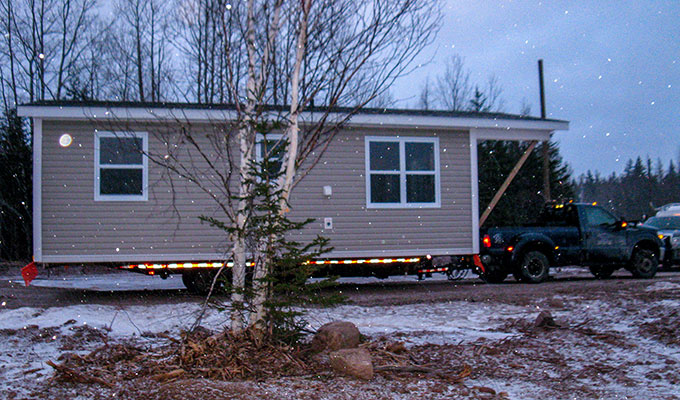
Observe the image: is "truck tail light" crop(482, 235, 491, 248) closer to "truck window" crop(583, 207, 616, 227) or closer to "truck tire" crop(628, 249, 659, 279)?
"truck window" crop(583, 207, 616, 227)

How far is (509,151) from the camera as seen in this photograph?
26203mm

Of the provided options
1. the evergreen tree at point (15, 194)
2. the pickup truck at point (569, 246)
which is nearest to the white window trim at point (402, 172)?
the pickup truck at point (569, 246)

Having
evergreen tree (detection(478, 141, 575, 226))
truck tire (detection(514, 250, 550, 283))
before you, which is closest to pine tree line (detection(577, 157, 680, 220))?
evergreen tree (detection(478, 141, 575, 226))

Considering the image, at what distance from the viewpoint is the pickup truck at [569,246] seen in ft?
40.6

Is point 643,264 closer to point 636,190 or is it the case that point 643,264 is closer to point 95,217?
point 95,217

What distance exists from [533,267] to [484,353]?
23.7 ft

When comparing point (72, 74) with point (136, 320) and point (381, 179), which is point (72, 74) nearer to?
point (381, 179)

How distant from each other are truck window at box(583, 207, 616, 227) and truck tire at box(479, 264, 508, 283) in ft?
7.17

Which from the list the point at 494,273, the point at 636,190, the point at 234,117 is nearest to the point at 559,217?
the point at 494,273

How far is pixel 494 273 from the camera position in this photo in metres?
12.9

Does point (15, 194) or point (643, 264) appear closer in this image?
point (643, 264)

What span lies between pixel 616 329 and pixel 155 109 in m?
7.81

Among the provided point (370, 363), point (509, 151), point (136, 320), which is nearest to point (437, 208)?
point (136, 320)

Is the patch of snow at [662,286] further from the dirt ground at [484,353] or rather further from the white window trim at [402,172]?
the white window trim at [402,172]
